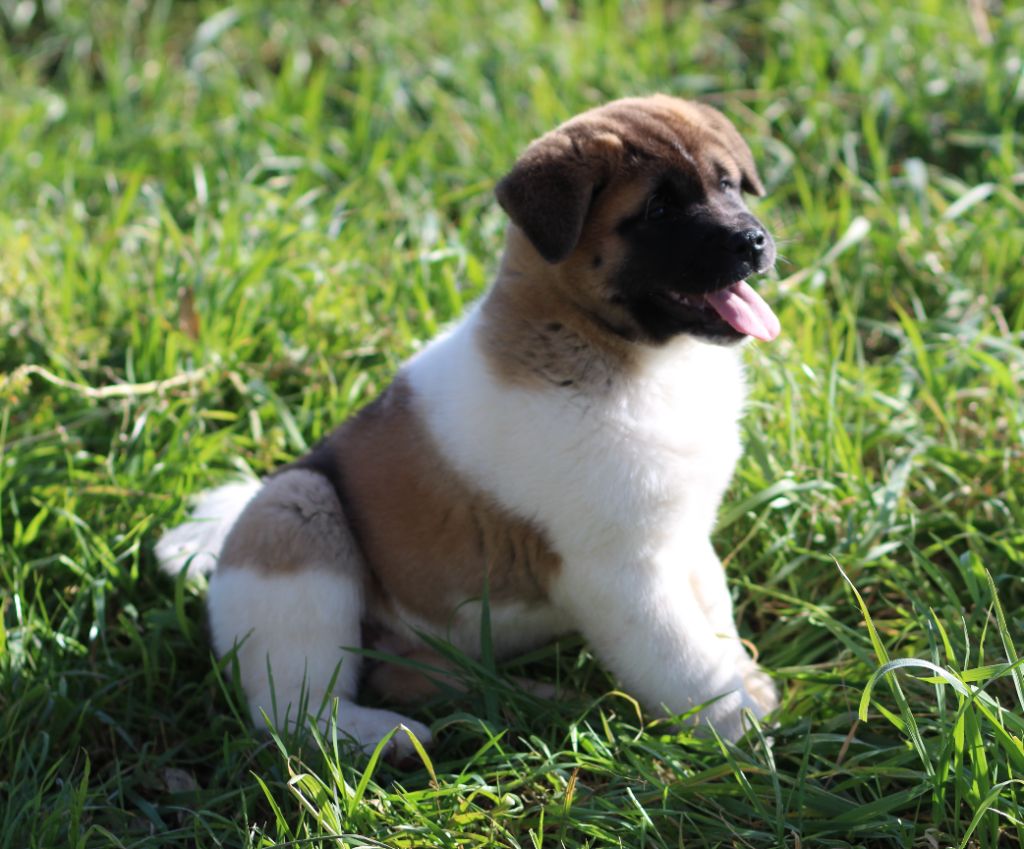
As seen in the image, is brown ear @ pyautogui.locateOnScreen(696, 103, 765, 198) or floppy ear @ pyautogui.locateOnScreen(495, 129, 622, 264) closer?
floppy ear @ pyautogui.locateOnScreen(495, 129, 622, 264)

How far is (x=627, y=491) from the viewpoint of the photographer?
11.0 ft

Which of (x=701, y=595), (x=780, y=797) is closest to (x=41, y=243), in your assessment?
(x=701, y=595)

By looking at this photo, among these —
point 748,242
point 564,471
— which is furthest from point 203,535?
point 748,242

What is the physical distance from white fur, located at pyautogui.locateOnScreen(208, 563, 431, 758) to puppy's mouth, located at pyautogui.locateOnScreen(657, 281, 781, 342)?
4.11 ft

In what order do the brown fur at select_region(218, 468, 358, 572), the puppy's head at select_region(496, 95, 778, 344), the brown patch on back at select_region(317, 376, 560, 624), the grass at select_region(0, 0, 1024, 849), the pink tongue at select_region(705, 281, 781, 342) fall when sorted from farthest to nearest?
1. the brown fur at select_region(218, 468, 358, 572)
2. the brown patch on back at select_region(317, 376, 560, 624)
3. the pink tongue at select_region(705, 281, 781, 342)
4. the puppy's head at select_region(496, 95, 778, 344)
5. the grass at select_region(0, 0, 1024, 849)

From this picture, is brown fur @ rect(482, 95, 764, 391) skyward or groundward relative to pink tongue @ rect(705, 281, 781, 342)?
skyward

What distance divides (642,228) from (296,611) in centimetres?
146

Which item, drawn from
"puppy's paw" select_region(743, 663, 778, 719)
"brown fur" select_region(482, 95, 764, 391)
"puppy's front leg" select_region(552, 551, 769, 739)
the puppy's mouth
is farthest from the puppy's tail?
"puppy's paw" select_region(743, 663, 778, 719)

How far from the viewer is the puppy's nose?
3281 mm

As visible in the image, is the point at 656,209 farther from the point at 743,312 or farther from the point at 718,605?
the point at 718,605

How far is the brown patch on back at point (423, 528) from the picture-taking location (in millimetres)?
3555

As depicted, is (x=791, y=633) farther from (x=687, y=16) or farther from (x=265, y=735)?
(x=687, y=16)

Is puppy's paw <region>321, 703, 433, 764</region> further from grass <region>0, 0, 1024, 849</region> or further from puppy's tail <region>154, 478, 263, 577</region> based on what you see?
puppy's tail <region>154, 478, 263, 577</region>

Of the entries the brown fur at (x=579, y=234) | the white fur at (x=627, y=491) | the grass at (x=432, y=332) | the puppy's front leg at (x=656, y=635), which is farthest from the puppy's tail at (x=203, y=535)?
the puppy's front leg at (x=656, y=635)
